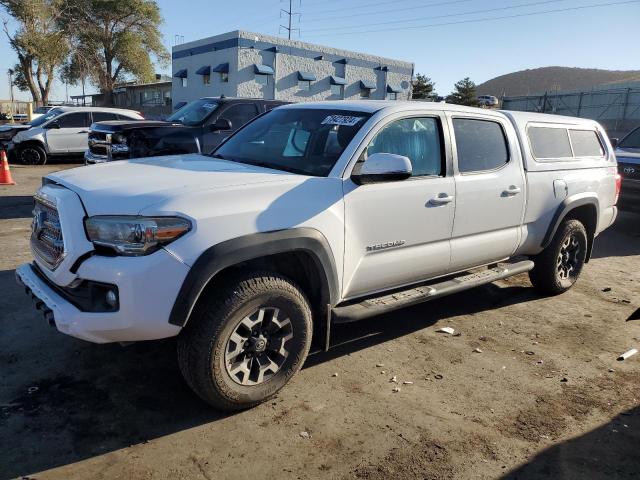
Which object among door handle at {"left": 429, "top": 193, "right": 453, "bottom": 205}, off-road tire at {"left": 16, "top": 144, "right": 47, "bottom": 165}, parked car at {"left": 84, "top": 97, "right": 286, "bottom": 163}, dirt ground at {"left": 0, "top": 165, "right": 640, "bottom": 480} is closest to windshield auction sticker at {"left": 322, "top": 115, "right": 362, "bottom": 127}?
door handle at {"left": 429, "top": 193, "right": 453, "bottom": 205}

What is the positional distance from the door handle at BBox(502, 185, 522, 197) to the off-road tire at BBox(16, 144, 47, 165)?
46.2 feet

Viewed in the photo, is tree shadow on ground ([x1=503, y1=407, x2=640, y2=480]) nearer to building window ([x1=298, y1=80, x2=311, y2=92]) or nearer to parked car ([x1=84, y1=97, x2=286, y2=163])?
parked car ([x1=84, y1=97, x2=286, y2=163])

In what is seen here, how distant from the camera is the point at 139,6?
42719mm

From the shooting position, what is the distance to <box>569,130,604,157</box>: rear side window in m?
5.64

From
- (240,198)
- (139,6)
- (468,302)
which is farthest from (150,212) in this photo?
(139,6)

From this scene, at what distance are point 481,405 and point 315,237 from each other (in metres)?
1.60

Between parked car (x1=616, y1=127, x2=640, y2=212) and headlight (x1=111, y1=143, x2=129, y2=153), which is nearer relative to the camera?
headlight (x1=111, y1=143, x2=129, y2=153)

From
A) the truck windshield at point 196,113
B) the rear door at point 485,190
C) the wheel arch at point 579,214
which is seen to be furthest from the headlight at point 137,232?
the truck windshield at point 196,113

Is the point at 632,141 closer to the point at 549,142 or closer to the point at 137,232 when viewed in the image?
the point at 549,142

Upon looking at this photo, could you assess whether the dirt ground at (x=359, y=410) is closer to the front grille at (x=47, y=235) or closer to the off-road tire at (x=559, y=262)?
the off-road tire at (x=559, y=262)

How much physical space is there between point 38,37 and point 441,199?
41.8 m

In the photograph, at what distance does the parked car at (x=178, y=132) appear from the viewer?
8516 mm

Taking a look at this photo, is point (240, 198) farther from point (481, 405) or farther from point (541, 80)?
point (541, 80)

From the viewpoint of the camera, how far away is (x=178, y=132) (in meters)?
8.79
